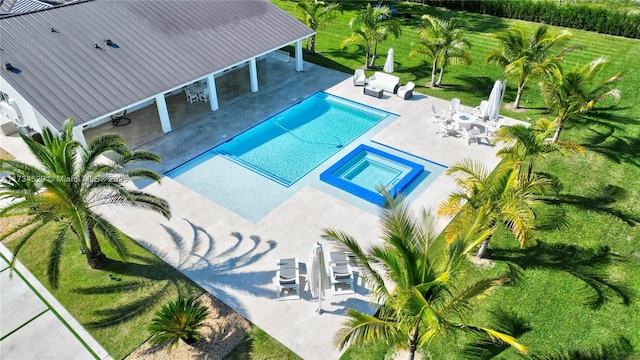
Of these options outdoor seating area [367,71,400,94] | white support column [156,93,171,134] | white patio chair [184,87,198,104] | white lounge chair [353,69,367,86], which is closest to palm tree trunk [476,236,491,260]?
outdoor seating area [367,71,400,94]

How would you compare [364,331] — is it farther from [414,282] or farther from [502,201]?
[502,201]

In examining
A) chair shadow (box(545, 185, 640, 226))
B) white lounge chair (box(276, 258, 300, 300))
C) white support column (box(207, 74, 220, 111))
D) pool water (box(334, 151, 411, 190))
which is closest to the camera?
white lounge chair (box(276, 258, 300, 300))

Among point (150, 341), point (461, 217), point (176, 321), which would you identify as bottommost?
point (150, 341)

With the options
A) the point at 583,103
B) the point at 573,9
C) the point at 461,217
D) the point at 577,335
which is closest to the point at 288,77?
the point at 583,103

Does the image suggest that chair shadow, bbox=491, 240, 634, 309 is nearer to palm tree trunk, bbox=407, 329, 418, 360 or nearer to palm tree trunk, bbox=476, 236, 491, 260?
palm tree trunk, bbox=476, 236, 491, 260

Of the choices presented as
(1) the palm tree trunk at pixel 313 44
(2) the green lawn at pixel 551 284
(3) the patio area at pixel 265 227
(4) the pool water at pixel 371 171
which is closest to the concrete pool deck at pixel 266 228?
(3) the patio area at pixel 265 227

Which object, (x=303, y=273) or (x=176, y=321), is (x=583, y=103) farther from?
(x=176, y=321)
